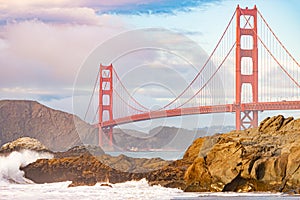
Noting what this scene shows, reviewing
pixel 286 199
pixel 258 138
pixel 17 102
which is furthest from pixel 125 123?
pixel 17 102

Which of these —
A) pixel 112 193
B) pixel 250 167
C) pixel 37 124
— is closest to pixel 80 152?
pixel 112 193

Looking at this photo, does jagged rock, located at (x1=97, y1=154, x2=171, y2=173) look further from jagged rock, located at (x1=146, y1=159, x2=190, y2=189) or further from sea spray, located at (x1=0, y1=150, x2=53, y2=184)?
sea spray, located at (x1=0, y1=150, x2=53, y2=184)

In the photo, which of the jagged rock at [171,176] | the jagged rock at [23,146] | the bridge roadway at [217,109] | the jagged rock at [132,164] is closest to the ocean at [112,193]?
the jagged rock at [171,176]

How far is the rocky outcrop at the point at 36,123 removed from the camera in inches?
3915

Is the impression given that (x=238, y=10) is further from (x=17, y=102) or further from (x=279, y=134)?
(x=17, y=102)

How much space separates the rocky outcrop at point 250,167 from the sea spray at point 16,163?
10.8 meters

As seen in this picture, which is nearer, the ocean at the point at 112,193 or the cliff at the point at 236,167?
the ocean at the point at 112,193

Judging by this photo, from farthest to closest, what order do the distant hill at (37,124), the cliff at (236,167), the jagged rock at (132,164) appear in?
the distant hill at (37,124), the jagged rock at (132,164), the cliff at (236,167)

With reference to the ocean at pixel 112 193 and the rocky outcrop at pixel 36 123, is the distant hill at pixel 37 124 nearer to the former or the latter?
the rocky outcrop at pixel 36 123

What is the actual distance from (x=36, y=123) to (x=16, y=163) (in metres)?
67.6

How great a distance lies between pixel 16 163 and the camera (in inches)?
1378

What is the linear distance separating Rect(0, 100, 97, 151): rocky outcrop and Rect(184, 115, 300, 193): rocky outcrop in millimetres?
75029

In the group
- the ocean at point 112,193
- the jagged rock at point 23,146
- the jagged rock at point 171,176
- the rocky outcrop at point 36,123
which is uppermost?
the rocky outcrop at point 36,123

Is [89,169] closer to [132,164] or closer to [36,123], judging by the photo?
[132,164]
